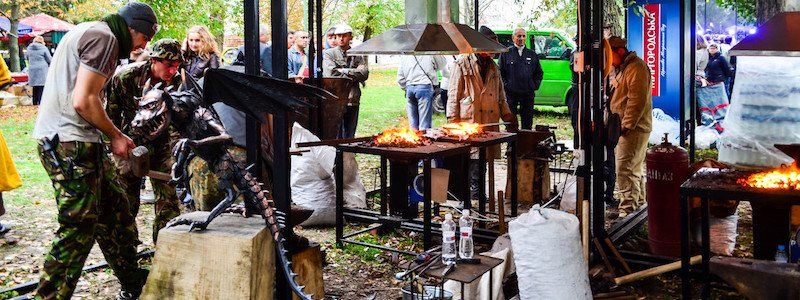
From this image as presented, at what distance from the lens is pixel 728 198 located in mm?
5160

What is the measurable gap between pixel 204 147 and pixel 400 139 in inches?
129

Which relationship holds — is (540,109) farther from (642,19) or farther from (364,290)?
(364,290)

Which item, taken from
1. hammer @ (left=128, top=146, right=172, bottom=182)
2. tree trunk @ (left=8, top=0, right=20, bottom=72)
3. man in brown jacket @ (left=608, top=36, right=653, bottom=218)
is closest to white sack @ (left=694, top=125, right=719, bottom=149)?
man in brown jacket @ (left=608, top=36, right=653, bottom=218)

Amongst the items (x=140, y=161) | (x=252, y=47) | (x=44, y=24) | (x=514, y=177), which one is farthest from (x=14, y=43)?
(x=252, y=47)

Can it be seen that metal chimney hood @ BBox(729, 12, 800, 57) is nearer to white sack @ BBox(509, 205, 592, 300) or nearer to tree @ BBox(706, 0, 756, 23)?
white sack @ BBox(509, 205, 592, 300)

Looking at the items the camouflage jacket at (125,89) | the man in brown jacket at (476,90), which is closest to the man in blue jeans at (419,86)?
the man in brown jacket at (476,90)

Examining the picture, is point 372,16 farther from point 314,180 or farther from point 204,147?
point 204,147

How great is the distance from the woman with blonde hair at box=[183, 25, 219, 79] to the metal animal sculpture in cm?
387

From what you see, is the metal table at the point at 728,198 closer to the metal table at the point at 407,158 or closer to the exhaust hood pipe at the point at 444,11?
the metal table at the point at 407,158

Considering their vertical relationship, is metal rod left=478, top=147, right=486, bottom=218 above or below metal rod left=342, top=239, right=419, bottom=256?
above

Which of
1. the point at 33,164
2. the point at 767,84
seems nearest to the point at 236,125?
the point at 33,164

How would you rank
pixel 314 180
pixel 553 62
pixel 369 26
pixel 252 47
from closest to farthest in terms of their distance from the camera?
1. pixel 252 47
2. pixel 314 180
3. pixel 553 62
4. pixel 369 26

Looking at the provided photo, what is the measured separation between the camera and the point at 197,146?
426 cm

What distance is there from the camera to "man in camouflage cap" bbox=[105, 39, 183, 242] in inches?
245
